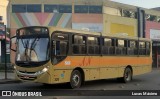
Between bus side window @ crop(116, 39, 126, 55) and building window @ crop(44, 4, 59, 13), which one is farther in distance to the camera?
building window @ crop(44, 4, 59, 13)

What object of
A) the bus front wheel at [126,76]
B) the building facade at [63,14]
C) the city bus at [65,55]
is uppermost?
the building facade at [63,14]

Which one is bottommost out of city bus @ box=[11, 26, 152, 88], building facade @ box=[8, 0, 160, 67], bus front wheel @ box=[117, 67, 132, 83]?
bus front wheel @ box=[117, 67, 132, 83]

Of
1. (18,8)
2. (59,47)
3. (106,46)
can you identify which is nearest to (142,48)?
(106,46)

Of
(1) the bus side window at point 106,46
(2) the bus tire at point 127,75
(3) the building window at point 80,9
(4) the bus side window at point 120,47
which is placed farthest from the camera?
(3) the building window at point 80,9


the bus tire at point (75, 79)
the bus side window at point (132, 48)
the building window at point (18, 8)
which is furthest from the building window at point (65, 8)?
the bus tire at point (75, 79)

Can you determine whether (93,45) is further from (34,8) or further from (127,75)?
(34,8)

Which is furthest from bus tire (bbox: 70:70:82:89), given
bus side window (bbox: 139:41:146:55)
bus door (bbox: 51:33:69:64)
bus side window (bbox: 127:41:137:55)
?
bus side window (bbox: 139:41:146:55)

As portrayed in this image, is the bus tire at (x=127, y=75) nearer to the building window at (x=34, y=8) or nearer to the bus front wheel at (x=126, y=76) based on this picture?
the bus front wheel at (x=126, y=76)

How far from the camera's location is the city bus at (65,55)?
53.6 feet

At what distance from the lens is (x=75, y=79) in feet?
58.6

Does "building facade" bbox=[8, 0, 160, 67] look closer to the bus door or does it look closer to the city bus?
the city bus

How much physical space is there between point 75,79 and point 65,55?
1.37m

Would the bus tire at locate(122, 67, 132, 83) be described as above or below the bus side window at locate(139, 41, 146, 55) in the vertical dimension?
below

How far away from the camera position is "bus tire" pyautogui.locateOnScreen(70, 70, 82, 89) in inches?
695
